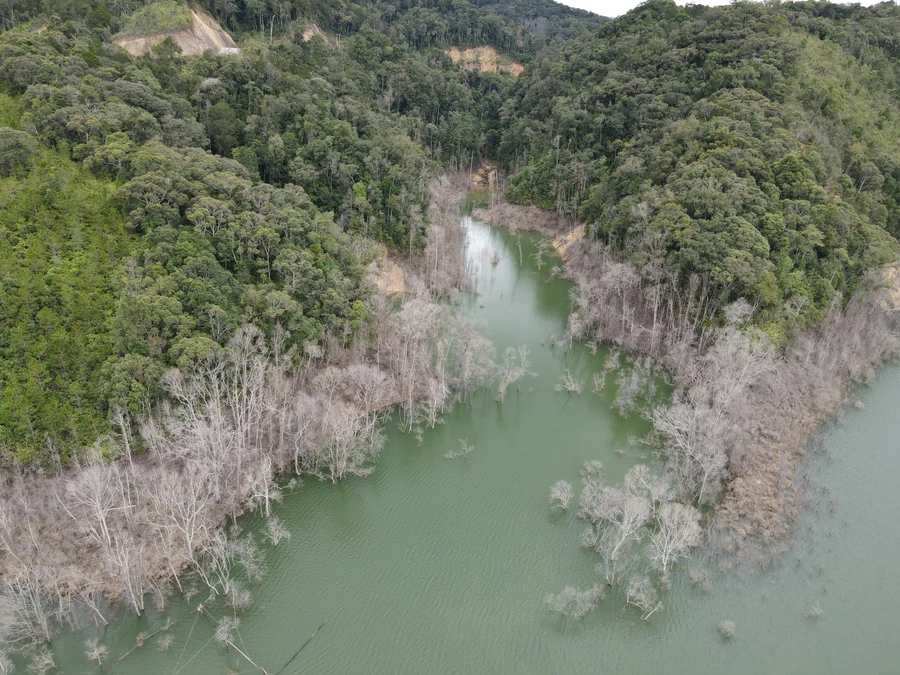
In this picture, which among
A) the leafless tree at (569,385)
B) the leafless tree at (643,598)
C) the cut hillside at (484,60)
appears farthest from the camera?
the cut hillside at (484,60)

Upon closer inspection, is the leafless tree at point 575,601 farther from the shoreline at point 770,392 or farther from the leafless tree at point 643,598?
the shoreline at point 770,392

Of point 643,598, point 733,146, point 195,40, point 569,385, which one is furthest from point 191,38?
point 643,598

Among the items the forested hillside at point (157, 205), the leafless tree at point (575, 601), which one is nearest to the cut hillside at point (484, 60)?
the forested hillside at point (157, 205)

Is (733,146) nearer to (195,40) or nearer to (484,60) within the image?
(195,40)

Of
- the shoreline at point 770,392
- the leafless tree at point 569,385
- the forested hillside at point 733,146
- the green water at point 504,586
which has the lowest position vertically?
the green water at point 504,586

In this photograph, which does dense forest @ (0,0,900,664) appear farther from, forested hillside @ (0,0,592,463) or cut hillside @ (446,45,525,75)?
cut hillside @ (446,45,525,75)

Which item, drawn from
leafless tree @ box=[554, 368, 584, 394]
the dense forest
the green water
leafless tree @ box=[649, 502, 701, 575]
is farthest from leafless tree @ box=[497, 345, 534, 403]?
leafless tree @ box=[649, 502, 701, 575]

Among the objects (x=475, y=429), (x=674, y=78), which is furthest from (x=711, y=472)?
(x=674, y=78)

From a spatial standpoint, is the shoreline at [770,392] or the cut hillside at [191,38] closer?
the shoreline at [770,392]
